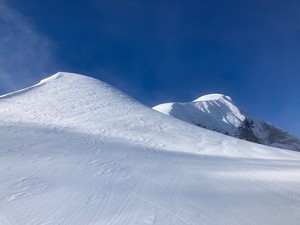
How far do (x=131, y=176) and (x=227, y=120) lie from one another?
73528 millimetres

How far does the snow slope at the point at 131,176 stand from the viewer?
4914 millimetres

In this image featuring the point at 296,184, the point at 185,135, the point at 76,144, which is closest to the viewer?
the point at 296,184

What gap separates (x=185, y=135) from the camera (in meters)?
15.4

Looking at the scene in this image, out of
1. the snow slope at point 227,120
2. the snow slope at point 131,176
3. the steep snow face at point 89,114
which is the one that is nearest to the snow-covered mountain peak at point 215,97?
the snow slope at point 227,120

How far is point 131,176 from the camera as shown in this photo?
285 inches

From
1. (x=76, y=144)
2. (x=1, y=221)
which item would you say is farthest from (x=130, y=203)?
(x=76, y=144)

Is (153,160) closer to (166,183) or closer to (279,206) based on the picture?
(166,183)

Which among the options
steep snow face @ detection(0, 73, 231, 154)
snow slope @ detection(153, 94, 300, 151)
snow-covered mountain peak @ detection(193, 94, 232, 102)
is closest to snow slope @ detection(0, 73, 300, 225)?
steep snow face @ detection(0, 73, 231, 154)

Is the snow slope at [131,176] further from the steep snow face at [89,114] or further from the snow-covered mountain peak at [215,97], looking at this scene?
the snow-covered mountain peak at [215,97]

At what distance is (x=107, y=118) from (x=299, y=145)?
7862 cm

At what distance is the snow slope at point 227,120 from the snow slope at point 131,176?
4462 cm

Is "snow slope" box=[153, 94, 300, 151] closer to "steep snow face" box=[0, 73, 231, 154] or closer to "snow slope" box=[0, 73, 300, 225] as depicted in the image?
"steep snow face" box=[0, 73, 231, 154]

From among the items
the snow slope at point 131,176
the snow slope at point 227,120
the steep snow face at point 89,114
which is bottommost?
the snow slope at point 131,176

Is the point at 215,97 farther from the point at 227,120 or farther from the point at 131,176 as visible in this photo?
the point at 131,176
